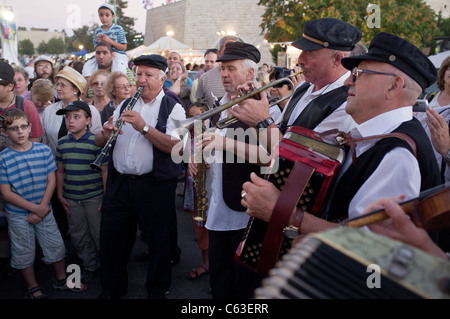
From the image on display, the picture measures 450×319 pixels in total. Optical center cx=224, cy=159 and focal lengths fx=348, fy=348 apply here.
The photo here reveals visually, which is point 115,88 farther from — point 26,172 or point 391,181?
point 391,181

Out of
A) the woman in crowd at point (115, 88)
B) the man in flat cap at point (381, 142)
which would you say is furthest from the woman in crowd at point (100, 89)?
the man in flat cap at point (381, 142)

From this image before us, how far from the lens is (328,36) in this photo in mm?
2182

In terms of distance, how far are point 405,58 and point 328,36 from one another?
0.68 metres

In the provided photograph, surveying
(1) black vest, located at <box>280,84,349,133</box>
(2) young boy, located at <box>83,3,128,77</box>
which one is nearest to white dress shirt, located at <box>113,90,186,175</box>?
(1) black vest, located at <box>280,84,349,133</box>

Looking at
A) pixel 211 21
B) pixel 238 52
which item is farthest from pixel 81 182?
pixel 211 21

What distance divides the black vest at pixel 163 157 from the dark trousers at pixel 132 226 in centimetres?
→ 9

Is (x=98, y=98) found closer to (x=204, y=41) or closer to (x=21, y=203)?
(x=21, y=203)

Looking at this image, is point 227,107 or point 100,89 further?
point 100,89

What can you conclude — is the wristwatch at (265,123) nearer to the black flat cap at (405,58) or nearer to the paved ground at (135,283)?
the black flat cap at (405,58)

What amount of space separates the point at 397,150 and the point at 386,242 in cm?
65

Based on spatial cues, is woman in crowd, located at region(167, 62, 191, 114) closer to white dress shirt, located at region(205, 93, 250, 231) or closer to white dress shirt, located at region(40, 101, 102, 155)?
white dress shirt, located at region(40, 101, 102, 155)

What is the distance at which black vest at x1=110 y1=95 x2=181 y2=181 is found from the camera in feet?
10.7

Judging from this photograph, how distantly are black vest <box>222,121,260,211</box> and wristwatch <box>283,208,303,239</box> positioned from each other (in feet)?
3.73

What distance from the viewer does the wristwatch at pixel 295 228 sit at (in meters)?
1.62
